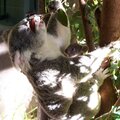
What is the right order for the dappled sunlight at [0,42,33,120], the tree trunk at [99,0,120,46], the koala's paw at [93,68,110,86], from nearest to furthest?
the tree trunk at [99,0,120,46]
the koala's paw at [93,68,110,86]
the dappled sunlight at [0,42,33,120]

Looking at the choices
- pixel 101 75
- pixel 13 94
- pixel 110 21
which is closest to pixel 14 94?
pixel 13 94

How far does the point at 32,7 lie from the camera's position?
110 inches

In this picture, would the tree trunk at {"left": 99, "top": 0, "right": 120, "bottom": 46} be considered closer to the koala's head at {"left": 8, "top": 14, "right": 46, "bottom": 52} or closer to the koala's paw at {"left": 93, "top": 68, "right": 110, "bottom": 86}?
the koala's paw at {"left": 93, "top": 68, "right": 110, "bottom": 86}

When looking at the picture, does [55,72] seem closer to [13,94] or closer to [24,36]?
[24,36]

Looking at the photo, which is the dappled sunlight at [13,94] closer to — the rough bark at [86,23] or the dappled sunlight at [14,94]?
the dappled sunlight at [14,94]

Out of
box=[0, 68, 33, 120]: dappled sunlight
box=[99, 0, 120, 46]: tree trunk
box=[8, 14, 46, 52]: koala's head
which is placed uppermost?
box=[99, 0, 120, 46]: tree trunk

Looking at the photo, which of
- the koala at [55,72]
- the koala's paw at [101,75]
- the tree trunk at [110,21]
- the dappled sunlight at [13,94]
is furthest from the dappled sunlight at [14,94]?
the tree trunk at [110,21]

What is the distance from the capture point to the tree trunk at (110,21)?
0.98 metres

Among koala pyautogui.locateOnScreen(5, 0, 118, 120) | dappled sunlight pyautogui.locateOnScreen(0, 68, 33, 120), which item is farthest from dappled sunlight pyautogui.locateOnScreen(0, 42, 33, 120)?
koala pyautogui.locateOnScreen(5, 0, 118, 120)

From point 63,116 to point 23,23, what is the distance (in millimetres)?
309

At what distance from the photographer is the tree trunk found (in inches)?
38.8

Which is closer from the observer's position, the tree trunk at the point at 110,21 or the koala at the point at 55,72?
the tree trunk at the point at 110,21

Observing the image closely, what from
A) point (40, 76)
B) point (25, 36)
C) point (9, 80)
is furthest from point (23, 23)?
point (9, 80)

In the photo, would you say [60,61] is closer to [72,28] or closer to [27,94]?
[72,28]
